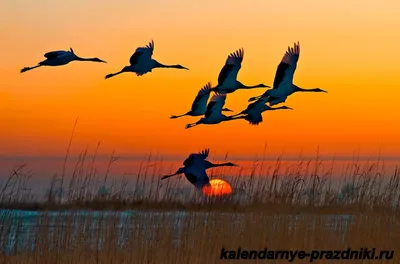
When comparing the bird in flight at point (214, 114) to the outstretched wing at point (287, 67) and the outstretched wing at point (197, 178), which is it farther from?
the outstretched wing at point (197, 178)

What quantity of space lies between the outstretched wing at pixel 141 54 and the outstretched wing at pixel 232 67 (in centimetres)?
94

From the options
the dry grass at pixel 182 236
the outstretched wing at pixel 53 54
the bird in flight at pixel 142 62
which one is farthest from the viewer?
the bird in flight at pixel 142 62

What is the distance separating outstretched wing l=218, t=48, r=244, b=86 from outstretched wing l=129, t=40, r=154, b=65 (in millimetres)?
941

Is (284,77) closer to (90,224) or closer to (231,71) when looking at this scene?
(231,71)

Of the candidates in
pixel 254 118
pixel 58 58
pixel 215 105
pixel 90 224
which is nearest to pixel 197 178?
pixel 90 224

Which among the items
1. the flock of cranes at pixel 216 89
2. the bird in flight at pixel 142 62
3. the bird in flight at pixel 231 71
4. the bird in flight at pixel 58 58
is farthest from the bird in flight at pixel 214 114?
the bird in flight at pixel 58 58

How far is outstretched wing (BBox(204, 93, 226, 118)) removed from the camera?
10641mm

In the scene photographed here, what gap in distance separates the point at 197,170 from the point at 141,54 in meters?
1.60

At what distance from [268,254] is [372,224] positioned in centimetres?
125

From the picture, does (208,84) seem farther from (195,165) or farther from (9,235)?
(9,235)

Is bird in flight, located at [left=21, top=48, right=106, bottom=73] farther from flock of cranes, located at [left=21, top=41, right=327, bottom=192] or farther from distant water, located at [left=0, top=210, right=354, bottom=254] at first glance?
distant water, located at [left=0, top=210, right=354, bottom=254]

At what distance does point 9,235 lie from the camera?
798cm

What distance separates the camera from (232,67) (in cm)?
961

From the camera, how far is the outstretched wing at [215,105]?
34.9 ft
